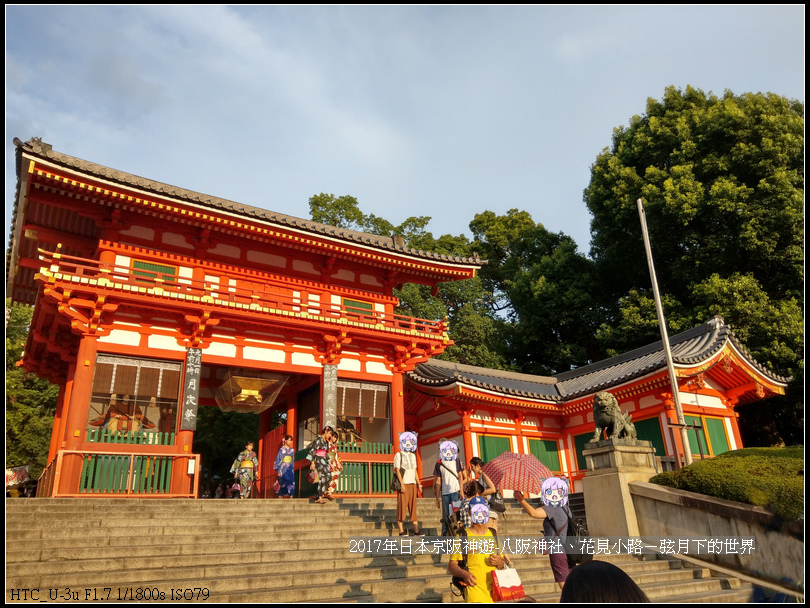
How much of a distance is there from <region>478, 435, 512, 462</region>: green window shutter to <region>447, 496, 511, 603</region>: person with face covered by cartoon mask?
14708mm

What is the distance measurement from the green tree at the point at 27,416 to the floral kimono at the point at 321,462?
68.4ft

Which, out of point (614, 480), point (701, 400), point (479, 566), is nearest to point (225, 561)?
point (479, 566)

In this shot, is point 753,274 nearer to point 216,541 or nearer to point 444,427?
point 444,427

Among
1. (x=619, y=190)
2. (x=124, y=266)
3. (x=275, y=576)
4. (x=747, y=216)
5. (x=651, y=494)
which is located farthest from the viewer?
(x=619, y=190)

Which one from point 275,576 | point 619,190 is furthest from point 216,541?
→ point 619,190

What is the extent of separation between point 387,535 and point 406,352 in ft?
26.7

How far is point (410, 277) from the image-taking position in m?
19.6

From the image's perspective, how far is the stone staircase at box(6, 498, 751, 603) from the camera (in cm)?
685

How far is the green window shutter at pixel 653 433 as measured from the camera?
61.1ft

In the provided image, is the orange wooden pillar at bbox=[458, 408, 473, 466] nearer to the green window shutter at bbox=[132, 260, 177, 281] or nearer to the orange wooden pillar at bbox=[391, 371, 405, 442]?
the orange wooden pillar at bbox=[391, 371, 405, 442]

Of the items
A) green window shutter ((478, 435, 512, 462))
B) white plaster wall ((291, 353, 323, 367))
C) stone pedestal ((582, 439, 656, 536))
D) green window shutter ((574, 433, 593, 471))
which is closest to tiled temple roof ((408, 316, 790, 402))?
green window shutter ((574, 433, 593, 471))
